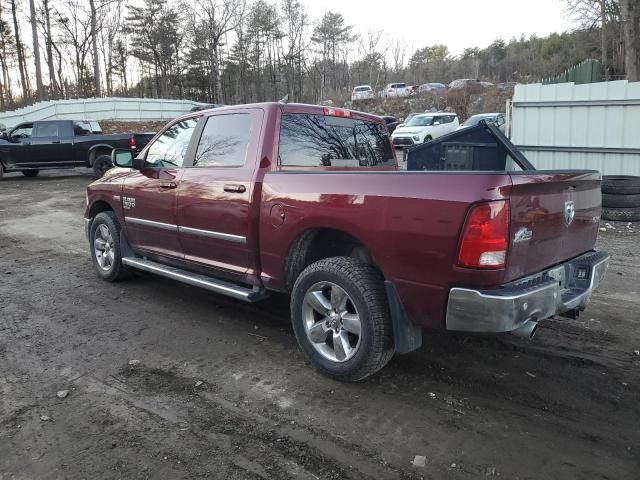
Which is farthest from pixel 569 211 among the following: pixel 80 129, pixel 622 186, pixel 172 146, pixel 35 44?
pixel 35 44

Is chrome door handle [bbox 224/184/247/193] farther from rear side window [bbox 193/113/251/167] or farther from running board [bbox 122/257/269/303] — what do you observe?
running board [bbox 122/257/269/303]

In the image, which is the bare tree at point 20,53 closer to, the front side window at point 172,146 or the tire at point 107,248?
the tire at point 107,248

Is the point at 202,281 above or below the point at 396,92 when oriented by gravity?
below

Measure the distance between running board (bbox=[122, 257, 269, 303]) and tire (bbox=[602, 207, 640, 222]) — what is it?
655 centimetres

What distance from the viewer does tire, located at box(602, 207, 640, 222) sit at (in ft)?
27.2

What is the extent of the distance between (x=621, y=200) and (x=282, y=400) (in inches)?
283

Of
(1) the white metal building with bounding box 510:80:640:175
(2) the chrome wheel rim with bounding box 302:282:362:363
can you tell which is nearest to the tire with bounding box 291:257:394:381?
(2) the chrome wheel rim with bounding box 302:282:362:363

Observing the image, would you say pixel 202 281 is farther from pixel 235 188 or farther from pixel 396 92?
pixel 396 92

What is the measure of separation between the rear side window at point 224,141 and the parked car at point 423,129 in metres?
19.9

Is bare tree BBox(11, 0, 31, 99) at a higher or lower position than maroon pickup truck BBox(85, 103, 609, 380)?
higher

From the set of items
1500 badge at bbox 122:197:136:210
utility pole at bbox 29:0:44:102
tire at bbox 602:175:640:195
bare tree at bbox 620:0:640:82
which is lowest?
tire at bbox 602:175:640:195

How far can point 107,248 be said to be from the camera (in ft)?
19.8

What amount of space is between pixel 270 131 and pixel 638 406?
310 centimetres

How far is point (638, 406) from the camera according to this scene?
10.6ft
